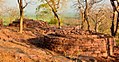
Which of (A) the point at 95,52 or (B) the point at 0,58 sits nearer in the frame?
(B) the point at 0,58

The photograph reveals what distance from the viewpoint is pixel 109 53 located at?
26.5m

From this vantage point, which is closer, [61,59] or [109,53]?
[61,59]

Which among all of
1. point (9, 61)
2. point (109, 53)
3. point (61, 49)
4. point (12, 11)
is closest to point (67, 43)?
point (61, 49)

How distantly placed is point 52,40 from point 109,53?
534 cm

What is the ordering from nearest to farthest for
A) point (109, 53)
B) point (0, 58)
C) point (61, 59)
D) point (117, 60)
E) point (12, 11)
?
1. point (0, 58)
2. point (61, 59)
3. point (117, 60)
4. point (109, 53)
5. point (12, 11)

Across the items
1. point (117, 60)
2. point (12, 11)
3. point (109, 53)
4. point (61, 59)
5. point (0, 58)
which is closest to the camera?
point (0, 58)

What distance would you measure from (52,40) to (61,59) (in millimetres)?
4358

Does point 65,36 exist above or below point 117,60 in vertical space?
above

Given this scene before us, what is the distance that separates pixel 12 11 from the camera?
313 ft

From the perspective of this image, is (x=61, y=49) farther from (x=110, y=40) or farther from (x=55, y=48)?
(x=110, y=40)

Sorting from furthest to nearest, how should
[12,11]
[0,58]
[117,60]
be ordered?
[12,11] → [117,60] → [0,58]

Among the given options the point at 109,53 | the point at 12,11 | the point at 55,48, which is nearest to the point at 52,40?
the point at 55,48

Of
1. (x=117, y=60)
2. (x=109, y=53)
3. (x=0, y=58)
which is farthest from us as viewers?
(x=109, y=53)

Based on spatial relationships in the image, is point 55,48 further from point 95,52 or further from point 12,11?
point 12,11
